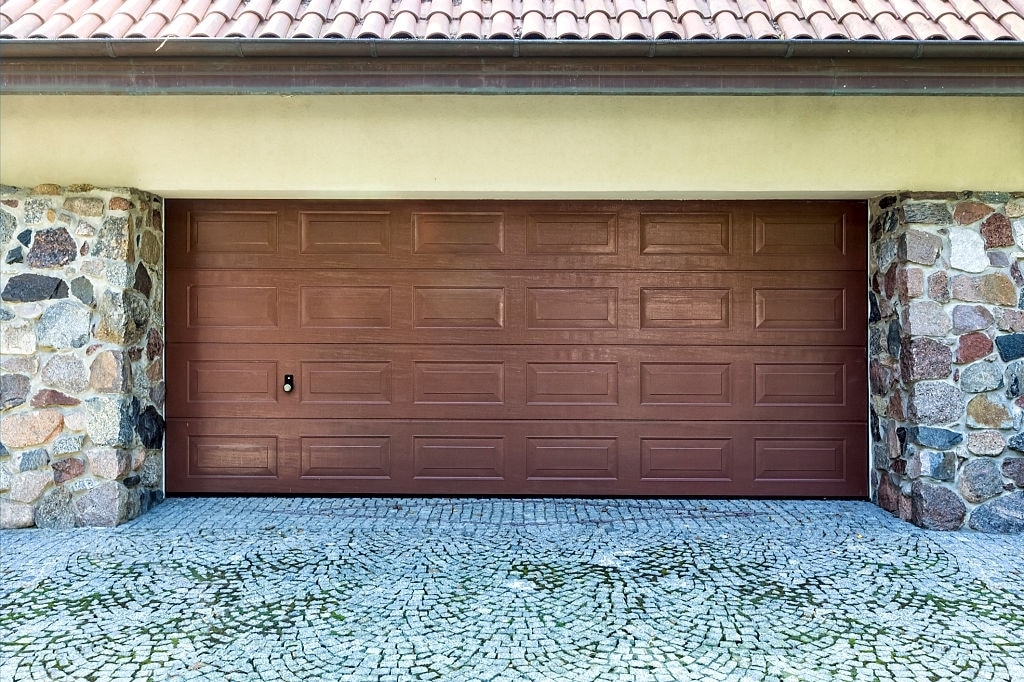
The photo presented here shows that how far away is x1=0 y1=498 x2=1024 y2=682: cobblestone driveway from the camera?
2.67m

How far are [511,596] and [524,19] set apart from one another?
2.90 meters

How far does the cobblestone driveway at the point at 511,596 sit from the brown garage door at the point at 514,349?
37cm

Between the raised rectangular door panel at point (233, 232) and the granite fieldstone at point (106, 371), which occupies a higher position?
the raised rectangular door panel at point (233, 232)

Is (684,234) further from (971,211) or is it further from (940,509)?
(940,509)

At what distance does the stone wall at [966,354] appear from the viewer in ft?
14.0

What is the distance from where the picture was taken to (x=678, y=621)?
9.87ft

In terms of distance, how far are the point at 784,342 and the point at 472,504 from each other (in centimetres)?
245

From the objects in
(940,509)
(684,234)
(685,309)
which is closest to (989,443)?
(940,509)

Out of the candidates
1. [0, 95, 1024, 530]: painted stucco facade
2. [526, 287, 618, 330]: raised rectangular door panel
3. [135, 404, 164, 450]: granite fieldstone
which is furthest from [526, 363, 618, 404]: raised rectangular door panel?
[135, 404, 164, 450]: granite fieldstone

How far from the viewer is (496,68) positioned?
3480 mm

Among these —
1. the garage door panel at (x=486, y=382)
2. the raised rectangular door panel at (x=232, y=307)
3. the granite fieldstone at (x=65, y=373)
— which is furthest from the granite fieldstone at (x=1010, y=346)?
the granite fieldstone at (x=65, y=373)

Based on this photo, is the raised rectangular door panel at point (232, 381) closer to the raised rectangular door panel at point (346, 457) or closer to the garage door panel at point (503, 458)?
the garage door panel at point (503, 458)

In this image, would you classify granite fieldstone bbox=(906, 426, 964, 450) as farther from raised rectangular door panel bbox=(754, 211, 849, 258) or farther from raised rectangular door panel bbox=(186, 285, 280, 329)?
raised rectangular door panel bbox=(186, 285, 280, 329)

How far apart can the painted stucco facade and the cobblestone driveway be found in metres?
0.63
